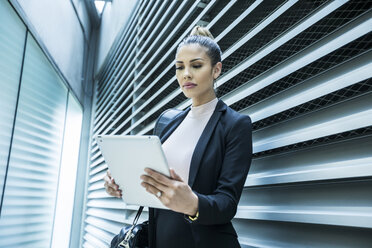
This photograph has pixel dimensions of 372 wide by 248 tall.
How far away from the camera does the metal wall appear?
0.95 metres

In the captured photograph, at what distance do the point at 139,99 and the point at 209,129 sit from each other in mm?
2051

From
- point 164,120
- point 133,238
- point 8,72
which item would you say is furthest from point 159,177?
point 8,72

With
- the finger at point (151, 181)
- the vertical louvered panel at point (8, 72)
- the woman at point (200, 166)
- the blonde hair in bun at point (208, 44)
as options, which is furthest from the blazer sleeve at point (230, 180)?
the vertical louvered panel at point (8, 72)

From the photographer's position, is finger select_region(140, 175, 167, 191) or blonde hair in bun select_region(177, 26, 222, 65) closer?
finger select_region(140, 175, 167, 191)

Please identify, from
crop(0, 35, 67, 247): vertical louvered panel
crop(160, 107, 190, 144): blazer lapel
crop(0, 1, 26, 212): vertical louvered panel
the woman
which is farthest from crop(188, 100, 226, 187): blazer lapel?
crop(0, 35, 67, 247): vertical louvered panel

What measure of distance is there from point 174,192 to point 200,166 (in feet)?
0.74

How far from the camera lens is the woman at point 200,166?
880 mm

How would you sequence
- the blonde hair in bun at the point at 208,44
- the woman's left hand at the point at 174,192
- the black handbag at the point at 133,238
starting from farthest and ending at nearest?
the blonde hair in bun at the point at 208,44 → the black handbag at the point at 133,238 → the woman's left hand at the point at 174,192

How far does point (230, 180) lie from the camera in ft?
3.17

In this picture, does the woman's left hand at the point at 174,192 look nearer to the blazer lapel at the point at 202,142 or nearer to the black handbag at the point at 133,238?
the blazer lapel at the point at 202,142

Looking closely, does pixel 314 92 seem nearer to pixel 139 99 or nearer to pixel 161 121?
pixel 161 121

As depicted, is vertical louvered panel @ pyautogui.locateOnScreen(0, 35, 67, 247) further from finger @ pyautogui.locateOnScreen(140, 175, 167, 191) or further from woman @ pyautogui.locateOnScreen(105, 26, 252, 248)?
finger @ pyautogui.locateOnScreen(140, 175, 167, 191)

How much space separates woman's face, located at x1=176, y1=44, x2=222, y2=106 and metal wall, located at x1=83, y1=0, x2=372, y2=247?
0.27 meters

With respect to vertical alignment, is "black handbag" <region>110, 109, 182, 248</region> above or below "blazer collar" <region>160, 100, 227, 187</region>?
below
